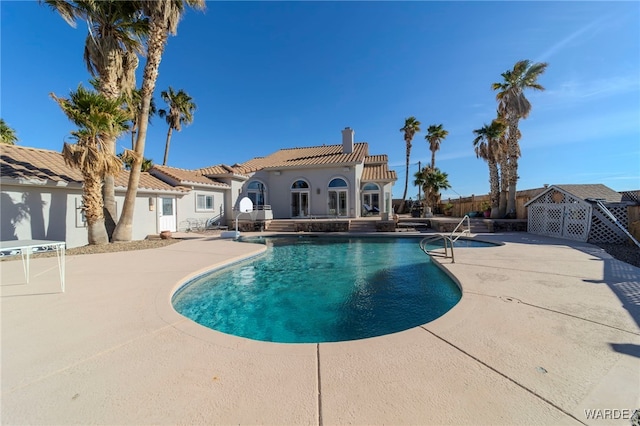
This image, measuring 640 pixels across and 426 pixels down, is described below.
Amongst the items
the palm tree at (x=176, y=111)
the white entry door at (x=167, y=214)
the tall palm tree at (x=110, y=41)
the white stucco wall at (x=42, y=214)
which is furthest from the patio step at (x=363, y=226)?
the palm tree at (x=176, y=111)

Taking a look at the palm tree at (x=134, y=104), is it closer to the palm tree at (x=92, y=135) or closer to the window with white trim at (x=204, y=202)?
the palm tree at (x=92, y=135)

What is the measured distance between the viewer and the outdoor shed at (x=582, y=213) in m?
11.3

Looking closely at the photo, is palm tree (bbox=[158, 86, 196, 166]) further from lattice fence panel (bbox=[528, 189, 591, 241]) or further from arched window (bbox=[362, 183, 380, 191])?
lattice fence panel (bbox=[528, 189, 591, 241])

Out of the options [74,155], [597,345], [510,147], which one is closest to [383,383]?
[597,345]

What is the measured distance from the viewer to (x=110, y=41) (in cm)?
1104

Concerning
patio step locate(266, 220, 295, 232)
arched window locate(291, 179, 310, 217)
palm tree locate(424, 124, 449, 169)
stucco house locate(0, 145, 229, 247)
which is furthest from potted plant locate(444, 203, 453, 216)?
stucco house locate(0, 145, 229, 247)

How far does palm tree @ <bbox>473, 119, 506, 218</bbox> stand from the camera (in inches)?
818

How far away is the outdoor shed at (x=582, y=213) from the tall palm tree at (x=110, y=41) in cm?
2160

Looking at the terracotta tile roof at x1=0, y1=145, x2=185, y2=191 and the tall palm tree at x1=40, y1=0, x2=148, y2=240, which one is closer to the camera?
the terracotta tile roof at x1=0, y1=145, x2=185, y2=191

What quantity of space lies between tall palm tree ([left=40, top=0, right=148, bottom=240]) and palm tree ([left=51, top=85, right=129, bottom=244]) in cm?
49

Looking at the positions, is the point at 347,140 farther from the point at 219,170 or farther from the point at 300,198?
the point at 219,170

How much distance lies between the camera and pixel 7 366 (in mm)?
2795

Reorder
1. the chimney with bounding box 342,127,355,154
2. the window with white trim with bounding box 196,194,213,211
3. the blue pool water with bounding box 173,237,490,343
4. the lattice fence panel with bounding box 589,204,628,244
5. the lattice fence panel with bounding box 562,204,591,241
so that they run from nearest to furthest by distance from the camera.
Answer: the blue pool water with bounding box 173,237,490,343
the lattice fence panel with bounding box 589,204,628,244
the lattice fence panel with bounding box 562,204,591,241
the window with white trim with bounding box 196,194,213,211
the chimney with bounding box 342,127,355,154

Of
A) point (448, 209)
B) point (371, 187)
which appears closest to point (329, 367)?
point (371, 187)
